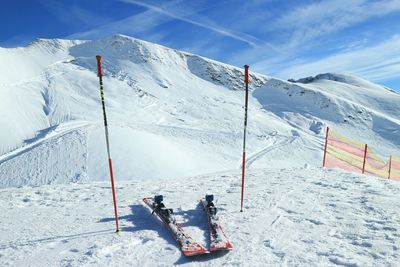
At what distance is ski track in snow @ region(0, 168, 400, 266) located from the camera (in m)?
6.17

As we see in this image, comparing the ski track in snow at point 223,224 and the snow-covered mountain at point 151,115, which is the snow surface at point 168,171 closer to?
the ski track in snow at point 223,224

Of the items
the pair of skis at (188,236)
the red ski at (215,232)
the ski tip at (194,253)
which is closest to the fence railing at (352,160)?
the red ski at (215,232)

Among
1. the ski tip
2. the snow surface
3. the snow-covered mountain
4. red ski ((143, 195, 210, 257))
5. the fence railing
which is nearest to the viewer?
the ski tip

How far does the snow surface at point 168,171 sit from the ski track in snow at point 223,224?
0.04 meters

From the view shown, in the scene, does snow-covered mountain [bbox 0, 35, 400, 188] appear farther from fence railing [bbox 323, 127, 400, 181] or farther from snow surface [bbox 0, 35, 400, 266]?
fence railing [bbox 323, 127, 400, 181]

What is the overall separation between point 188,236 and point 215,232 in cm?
55

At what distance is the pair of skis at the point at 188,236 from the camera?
6336mm

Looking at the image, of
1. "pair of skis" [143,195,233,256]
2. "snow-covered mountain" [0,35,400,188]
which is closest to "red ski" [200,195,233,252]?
"pair of skis" [143,195,233,256]

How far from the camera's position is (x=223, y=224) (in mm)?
7902

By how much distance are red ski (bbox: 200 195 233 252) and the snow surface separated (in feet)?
0.67

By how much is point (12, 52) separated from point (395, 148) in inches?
2521

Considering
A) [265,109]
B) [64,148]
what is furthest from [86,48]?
[64,148]

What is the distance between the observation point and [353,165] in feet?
60.5

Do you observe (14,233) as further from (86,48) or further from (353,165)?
(86,48)
